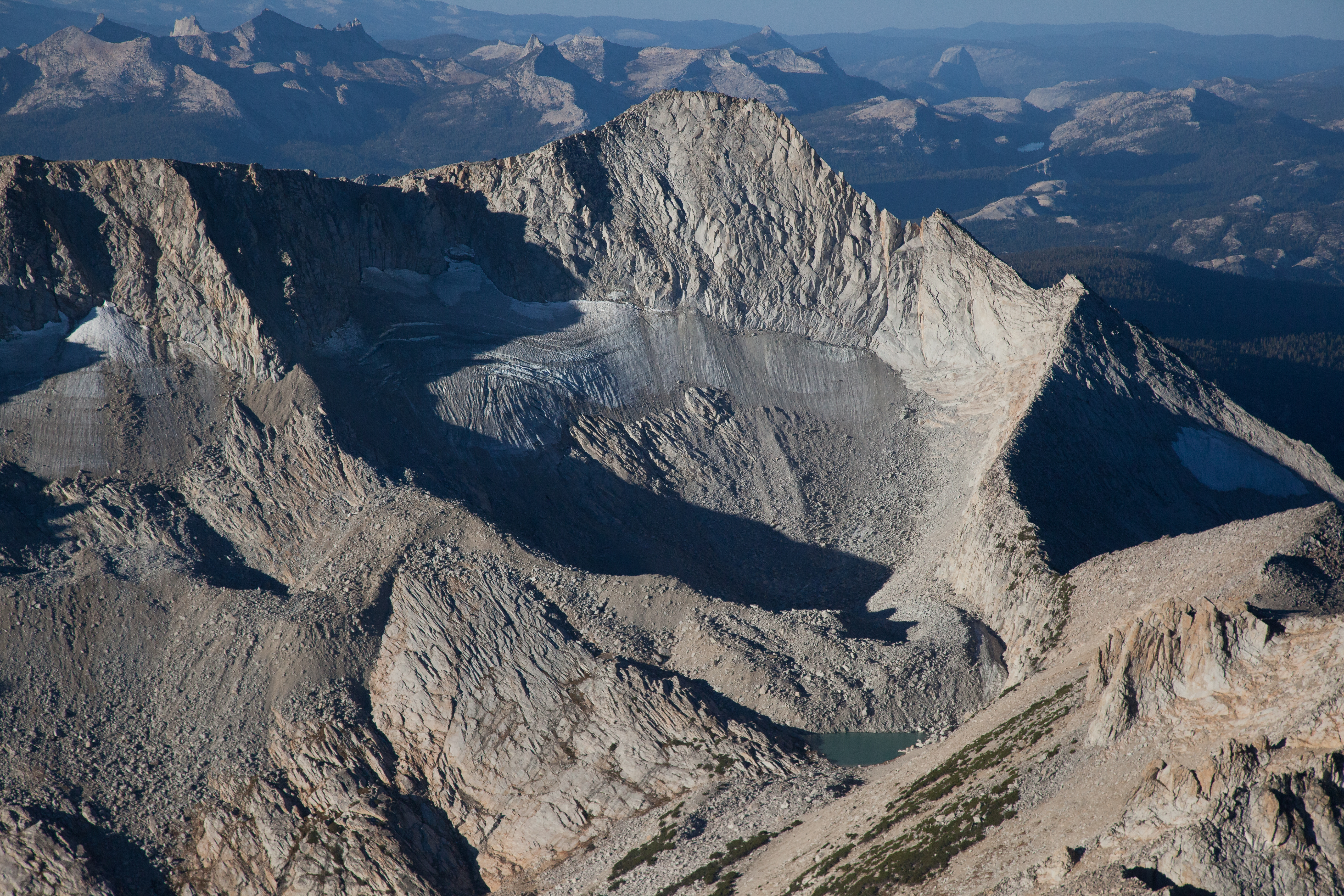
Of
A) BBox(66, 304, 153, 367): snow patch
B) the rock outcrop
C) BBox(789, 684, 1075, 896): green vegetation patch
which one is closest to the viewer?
BBox(789, 684, 1075, 896): green vegetation patch

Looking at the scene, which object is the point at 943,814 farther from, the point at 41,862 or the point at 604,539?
the point at 41,862

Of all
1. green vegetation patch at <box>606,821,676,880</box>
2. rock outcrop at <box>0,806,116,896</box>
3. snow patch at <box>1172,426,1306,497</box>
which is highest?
snow patch at <box>1172,426,1306,497</box>

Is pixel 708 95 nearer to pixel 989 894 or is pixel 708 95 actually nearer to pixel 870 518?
pixel 870 518

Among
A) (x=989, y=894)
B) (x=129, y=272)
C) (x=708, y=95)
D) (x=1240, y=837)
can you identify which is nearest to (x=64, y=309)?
(x=129, y=272)

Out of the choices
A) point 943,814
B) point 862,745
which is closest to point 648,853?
point 862,745

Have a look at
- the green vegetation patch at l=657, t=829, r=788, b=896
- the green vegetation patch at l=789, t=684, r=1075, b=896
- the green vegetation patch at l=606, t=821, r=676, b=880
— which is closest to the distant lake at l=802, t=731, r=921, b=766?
the green vegetation patch at l=789, t=684, r=1075, b=896

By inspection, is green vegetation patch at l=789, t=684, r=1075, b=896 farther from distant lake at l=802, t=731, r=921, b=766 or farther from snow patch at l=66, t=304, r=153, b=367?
snow patch at l=66, t=304, r=153, b=367
